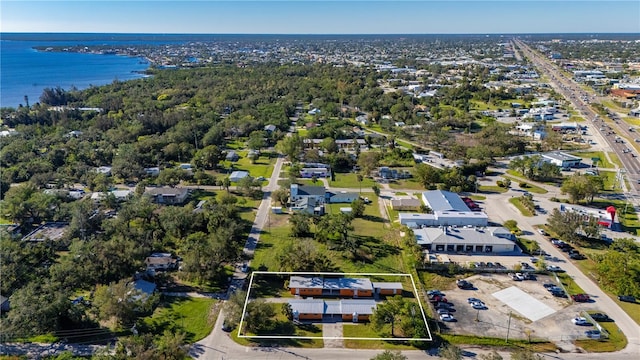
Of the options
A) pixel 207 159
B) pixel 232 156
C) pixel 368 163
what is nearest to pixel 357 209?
pixel 368 163

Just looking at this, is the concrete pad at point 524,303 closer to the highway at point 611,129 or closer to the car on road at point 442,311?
the car on road at point 442,311

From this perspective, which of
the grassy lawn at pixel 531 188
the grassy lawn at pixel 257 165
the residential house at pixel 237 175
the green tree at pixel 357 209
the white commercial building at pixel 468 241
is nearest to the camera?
the white commercial building at pixel 468 241

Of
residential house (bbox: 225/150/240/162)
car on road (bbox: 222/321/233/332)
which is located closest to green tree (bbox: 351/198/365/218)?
car on road (bbox: 222/321/233/332)

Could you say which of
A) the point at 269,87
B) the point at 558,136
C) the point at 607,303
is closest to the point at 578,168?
the point at 558,136

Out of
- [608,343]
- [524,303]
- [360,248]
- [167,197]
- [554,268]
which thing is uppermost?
[167,197]

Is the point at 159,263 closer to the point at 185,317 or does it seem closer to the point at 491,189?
the point at 185,317

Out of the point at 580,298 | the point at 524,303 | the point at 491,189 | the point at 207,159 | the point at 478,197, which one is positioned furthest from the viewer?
the point at 207,159

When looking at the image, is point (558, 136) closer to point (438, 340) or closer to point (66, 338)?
point (438, 340)

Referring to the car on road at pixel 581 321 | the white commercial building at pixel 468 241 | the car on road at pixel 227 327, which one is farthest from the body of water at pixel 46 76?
the car on road at pixel 581 321
